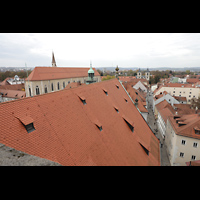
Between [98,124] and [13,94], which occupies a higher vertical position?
[98,124]

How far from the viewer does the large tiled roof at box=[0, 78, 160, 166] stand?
5.42 m

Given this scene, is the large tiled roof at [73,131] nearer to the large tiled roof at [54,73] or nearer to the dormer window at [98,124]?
the dormer window at [98,124]

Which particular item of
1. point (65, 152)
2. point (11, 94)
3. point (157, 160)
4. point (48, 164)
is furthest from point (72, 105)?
point (11, 94)

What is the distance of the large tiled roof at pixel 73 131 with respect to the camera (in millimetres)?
5422

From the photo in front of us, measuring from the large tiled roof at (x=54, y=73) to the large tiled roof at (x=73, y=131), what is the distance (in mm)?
28511

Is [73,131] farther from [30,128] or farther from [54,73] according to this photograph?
[54,73]

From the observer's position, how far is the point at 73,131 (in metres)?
7.19

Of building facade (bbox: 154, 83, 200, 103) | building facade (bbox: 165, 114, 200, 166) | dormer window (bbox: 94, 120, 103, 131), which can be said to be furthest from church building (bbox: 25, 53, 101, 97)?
building facade (bbox: 154, 83, 200, 103)

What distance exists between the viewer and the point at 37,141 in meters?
5.58

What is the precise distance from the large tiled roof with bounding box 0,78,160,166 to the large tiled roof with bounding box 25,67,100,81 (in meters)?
28.5

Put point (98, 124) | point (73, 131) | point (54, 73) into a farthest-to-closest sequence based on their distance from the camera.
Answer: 1. point (54, 73)
2. point (98, 124)
3. point (73, 131)

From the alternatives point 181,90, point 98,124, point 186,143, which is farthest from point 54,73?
point 181,90

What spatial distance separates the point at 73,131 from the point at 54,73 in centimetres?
3920

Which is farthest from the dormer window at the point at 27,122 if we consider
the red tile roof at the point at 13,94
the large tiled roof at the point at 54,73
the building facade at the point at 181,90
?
the building facade at the point at 181,90
